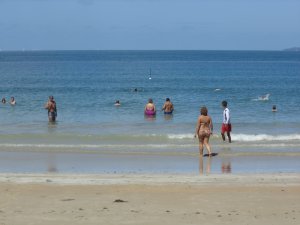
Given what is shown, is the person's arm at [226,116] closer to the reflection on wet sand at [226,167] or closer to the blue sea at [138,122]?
the blue sea at [138,122]

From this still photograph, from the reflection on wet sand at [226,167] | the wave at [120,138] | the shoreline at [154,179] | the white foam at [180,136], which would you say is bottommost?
the wave at [120,138]

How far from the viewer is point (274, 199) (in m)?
12.3

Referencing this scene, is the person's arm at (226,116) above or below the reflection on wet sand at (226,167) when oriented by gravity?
above

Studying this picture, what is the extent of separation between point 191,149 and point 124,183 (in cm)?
712

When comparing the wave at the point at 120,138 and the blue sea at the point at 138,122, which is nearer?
the blue sea at the point at 138,122

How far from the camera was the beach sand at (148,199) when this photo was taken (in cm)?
1073

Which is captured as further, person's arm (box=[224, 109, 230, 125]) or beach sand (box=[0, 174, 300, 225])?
person's arm (box=[224, 109, 230, 125])

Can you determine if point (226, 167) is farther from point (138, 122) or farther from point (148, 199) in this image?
point (138, 122)

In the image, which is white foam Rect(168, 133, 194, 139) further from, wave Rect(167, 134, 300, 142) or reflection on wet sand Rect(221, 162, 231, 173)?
reflection on wet sand Rect(221, 162, 231, 173)

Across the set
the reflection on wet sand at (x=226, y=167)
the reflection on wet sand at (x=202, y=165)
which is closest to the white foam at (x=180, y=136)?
the reflection on wet sand at (x=202, y=165)

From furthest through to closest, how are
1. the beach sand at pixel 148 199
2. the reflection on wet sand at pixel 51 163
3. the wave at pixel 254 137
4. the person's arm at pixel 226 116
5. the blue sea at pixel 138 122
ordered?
the wave at pixel 254 137
the blue sea at pixel 138 122
the person's arm at pixel 226 116
the reflection on wet sand at pixel 51 163
the beach sand at pixel 148 199

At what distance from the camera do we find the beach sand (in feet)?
35.2

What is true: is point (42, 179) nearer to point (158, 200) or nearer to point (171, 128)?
point (158, 200)

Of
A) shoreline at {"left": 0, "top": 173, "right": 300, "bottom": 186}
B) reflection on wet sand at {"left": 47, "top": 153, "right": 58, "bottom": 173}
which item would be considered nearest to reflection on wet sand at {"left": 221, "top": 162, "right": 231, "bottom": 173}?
shoreline at {"left": 0, "top": 173, "right": 300, "bottom": 186}
